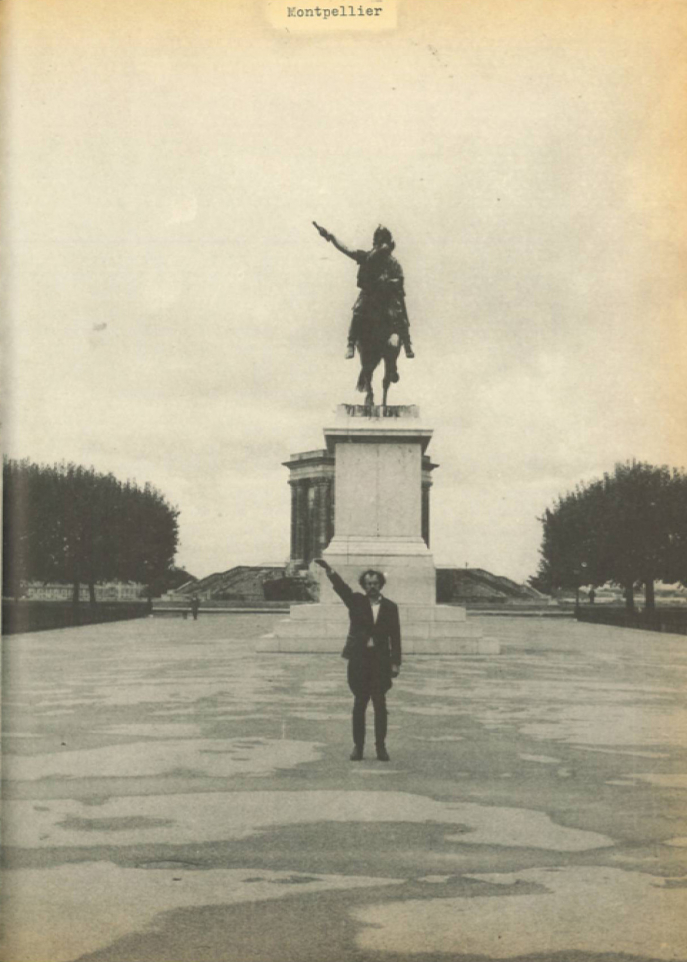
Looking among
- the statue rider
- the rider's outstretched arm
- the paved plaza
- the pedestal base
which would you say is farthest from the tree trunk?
the paved plaza

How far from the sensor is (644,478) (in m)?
43.4

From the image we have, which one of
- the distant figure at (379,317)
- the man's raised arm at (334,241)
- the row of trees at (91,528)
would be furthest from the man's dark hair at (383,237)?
the row of trees at (91,528)

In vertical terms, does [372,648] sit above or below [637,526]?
below

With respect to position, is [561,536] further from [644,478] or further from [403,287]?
[403,287]

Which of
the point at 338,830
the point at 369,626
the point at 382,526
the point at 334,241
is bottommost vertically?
the point at 338,830

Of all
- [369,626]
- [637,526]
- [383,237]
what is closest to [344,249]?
[383,237]

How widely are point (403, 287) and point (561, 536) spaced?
119 feet

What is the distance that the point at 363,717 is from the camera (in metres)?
9.17

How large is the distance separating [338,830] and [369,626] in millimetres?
2609

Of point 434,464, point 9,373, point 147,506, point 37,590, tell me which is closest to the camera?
point 9,373

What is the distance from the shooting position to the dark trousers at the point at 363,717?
30.0 ft

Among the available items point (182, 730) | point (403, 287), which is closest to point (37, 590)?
point (403, 287)

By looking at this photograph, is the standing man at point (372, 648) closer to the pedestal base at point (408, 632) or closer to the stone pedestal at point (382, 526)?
the pedestal base at point (408, 632)

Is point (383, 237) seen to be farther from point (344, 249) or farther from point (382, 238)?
point (344, 249)
